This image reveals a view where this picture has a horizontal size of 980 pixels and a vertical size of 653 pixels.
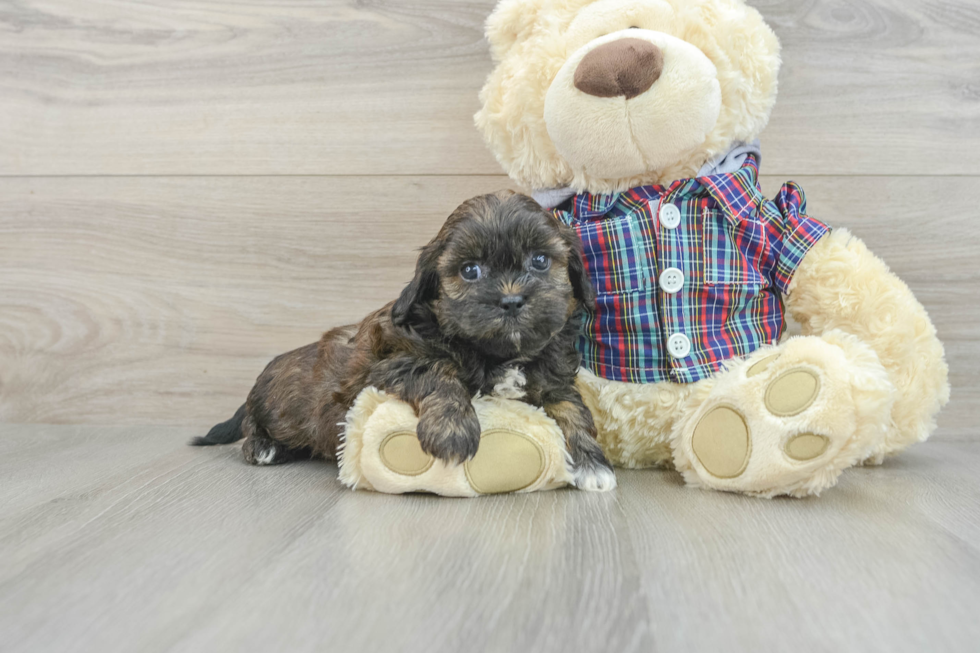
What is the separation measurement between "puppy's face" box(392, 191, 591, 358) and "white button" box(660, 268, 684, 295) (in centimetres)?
22

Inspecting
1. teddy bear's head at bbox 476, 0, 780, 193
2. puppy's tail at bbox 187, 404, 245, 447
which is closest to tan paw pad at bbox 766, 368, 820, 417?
teddy bear's head at bbox 476, 0, 780, 193

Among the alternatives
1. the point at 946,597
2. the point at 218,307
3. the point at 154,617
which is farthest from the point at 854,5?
the point at 154,617

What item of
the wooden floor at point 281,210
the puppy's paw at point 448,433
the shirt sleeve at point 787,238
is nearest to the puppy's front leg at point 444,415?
the puppy's paw at point 448,433

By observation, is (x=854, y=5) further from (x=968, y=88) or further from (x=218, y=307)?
(x=218, y=307)

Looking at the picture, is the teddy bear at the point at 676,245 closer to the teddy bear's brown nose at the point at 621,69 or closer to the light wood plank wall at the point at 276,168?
the teddy bear's brown nose at the point at 621,69

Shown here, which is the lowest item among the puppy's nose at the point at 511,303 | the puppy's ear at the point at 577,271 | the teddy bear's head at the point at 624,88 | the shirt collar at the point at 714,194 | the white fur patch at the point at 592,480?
the white fur patch at the point at 592,480

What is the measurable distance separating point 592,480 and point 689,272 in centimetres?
46

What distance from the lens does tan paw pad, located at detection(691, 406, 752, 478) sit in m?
1.23

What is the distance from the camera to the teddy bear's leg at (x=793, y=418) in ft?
3.84

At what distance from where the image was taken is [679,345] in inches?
54.6

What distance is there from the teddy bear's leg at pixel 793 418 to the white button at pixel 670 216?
31 cm

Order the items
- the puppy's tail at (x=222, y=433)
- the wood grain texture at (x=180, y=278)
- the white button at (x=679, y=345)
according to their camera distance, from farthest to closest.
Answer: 1. the wood grain texture at (x=180, y=278)
2. the puppy's tail at (x=222, y=433)
3. the white button at (x=679, y=345)

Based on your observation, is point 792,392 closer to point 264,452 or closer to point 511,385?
point 511,385

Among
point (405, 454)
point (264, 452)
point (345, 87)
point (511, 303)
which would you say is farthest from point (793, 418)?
point (345, 87)
